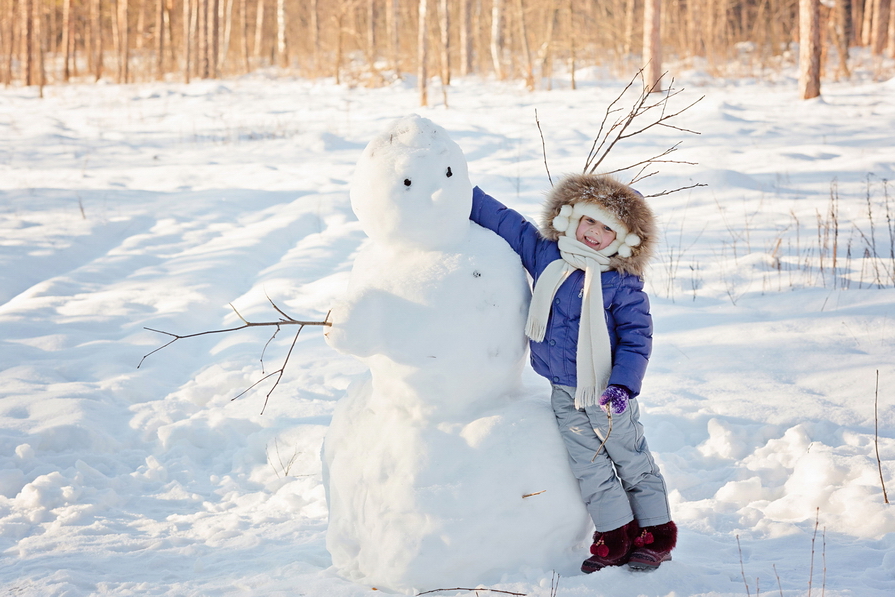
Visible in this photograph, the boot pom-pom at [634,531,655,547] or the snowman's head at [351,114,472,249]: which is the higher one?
the snowman's head at [351,114,472,249]

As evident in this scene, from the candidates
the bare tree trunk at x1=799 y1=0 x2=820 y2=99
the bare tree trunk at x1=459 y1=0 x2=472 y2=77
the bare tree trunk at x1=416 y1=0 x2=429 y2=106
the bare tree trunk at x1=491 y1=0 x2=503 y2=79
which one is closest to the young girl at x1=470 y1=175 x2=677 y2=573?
the bare tree trunk at x1=799 y1=0 x2=820 y2=99

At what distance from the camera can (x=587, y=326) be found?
86.7 inches

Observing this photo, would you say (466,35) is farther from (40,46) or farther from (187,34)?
(40,46)

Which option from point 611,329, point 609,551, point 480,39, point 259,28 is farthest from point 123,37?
point 609,551

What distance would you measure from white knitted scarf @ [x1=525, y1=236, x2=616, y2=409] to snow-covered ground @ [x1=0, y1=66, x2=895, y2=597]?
0.29 meters

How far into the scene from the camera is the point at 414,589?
216cm

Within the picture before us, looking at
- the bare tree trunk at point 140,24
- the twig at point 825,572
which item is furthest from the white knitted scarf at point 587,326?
the bare tree trunk at point 140,24

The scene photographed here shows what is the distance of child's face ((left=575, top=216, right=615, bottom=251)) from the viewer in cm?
228

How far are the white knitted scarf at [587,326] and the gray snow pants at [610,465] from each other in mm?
97

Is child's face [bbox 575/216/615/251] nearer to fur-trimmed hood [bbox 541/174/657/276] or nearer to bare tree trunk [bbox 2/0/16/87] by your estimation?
fur-trimmed hood [bbox 541/174/657/276]

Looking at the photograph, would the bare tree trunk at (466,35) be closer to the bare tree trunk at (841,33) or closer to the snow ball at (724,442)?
the bare tree trunk at (841,33)

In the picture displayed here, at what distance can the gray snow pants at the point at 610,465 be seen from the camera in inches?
88.2

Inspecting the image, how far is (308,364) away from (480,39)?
71.6 feet

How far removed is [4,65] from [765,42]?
27404 mm
